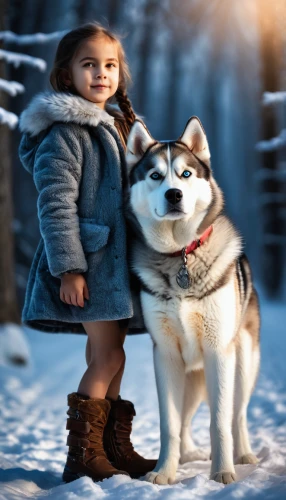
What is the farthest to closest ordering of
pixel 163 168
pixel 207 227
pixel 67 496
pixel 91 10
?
pixel 91 10 → pixel 207 227 → pixel 163 168 → pixel 67 496

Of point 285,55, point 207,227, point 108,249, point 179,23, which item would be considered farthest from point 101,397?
point 179,23

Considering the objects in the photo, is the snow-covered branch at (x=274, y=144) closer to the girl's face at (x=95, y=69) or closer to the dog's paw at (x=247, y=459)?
the girl's face at (x=95, y=69)

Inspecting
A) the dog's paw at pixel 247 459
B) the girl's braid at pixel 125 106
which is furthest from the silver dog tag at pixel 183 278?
the dog's paw at pixel 247 459

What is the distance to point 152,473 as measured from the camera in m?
2.40

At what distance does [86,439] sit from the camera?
2.45m

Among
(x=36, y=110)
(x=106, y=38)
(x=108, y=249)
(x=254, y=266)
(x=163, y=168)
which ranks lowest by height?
(x=108, y=249)

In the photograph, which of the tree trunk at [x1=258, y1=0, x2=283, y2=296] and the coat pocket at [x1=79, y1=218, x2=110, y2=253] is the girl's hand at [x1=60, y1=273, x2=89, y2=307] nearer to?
the coat pocket at [x1=79, y1=218, x2=110, y2=253]

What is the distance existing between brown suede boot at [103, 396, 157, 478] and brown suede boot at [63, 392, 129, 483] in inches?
6.8

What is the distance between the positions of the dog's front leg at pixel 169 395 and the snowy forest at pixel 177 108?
22 centimetres

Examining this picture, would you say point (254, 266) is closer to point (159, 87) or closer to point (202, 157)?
point (159, 87)

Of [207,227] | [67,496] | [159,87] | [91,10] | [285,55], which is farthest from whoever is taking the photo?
[159,87]

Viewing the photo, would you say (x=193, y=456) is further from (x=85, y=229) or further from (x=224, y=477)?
(x=85, y=229)

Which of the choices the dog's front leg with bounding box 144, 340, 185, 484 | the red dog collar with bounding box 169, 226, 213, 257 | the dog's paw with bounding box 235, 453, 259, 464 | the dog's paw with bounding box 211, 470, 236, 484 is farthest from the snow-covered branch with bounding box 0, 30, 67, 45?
the dog's paw with bounding box 211, 470, 236, 484

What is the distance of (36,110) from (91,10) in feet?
27.3
